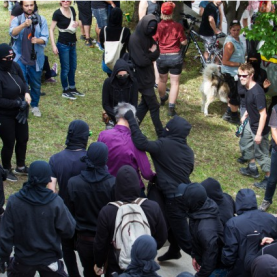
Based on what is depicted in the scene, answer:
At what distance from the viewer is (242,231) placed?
461 centimetres

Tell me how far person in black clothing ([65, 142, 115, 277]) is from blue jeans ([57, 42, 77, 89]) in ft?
16.2

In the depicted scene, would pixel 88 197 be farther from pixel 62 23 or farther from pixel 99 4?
pixel 99 4

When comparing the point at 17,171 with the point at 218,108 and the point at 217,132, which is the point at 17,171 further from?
the point at 218,108

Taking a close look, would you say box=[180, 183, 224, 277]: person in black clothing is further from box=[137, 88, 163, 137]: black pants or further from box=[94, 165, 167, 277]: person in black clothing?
box=[137, 88, 163, 137]: black pants

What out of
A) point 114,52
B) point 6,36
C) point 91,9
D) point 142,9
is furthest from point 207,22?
point 6,36

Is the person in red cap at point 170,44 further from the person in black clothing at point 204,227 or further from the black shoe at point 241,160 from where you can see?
the person in black clothing at point 204,227

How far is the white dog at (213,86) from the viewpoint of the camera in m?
10.4

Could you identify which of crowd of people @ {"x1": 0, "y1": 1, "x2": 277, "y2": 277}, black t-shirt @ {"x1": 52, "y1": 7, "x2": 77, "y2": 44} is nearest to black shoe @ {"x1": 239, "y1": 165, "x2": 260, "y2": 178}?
crowd of people @ {"x1": 0, "y1": 1, "x2": 277, "y2": 277}

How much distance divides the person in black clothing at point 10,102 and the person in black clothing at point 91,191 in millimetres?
2197

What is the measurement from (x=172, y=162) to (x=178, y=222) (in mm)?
675

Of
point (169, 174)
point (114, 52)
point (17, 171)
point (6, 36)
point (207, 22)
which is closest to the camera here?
point (169, 174)

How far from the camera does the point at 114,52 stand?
343 inches

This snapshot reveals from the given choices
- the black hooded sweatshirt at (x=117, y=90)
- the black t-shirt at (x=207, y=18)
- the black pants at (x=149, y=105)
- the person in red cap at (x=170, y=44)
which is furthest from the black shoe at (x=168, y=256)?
the black t-shirt at (x=207, y=18)

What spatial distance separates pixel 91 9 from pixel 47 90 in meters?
3.11
